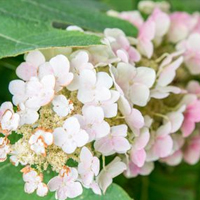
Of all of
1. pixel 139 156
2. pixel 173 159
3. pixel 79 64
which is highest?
pixel 79 64

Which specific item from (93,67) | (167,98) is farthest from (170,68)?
(93,67)

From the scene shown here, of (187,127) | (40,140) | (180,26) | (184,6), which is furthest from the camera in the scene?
(184,6)

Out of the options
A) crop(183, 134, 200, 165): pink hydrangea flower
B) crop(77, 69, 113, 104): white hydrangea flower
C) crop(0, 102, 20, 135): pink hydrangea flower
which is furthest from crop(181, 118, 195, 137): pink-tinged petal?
crop(0, 102, 20, 135): pink hydrangea flower

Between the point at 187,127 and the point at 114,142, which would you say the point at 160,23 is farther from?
the point at 114,142

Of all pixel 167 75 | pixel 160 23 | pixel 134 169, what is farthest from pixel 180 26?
pixel 134 169

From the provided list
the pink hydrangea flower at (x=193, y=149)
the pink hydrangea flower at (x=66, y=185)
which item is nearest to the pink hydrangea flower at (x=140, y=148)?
the pink hydrangea flower at (x=66, y=185)

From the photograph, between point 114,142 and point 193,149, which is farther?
point 193,149

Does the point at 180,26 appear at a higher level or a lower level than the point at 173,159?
higher
